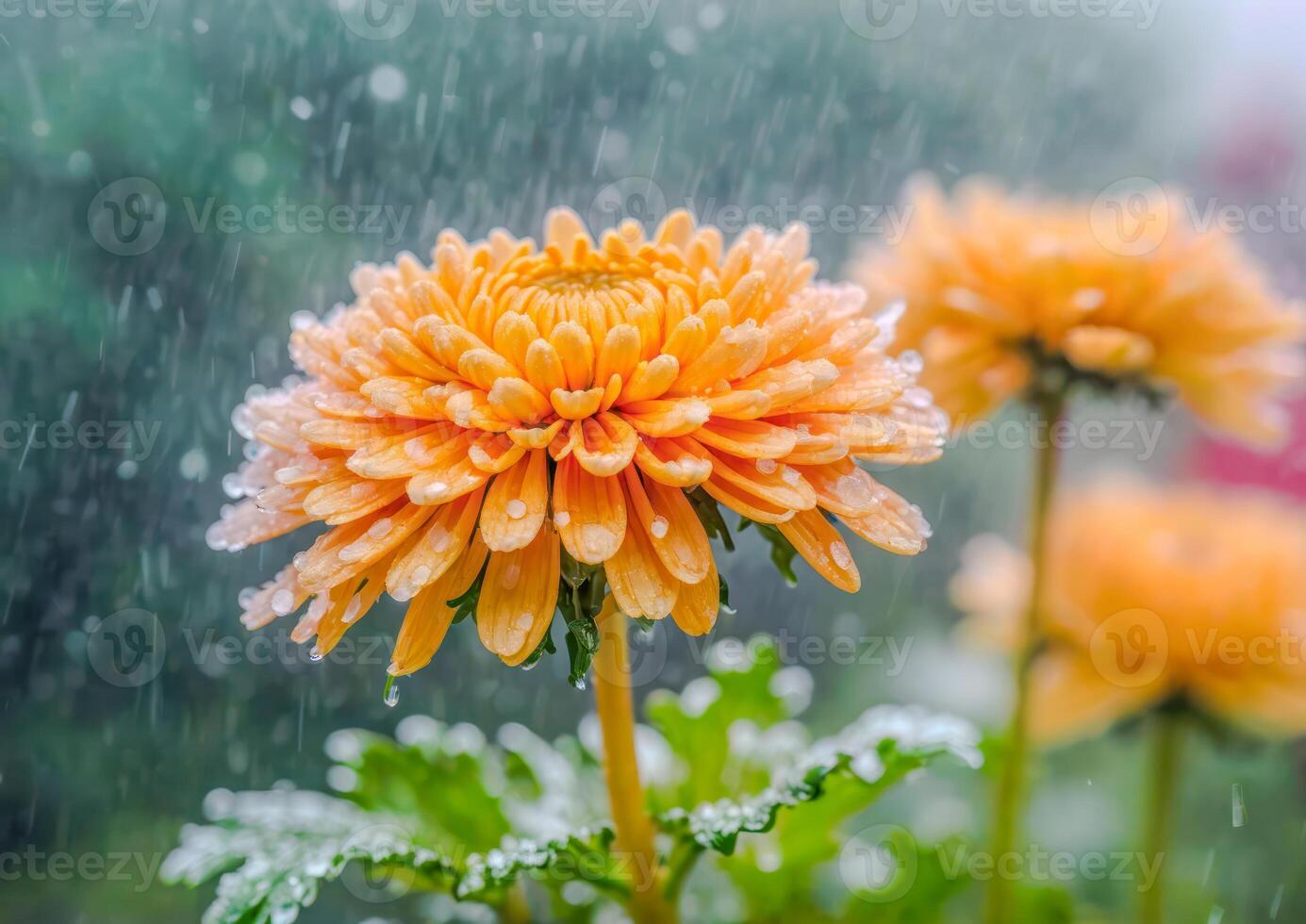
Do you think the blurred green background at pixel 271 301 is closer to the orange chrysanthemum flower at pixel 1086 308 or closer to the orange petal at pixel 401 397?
the orange chrysanthemum flower at pixel 1086 308

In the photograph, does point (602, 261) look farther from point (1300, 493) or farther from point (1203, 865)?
point (1300, 493)

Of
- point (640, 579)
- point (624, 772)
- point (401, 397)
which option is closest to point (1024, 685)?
point (624, 772)

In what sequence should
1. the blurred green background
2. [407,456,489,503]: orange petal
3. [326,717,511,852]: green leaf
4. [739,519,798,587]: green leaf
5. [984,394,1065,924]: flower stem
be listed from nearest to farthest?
[407,456,489,503]: orange petal < [739,519,798,587]: green leaf < [326,717,511,852]: green leaf < [984,394,1065,924]: flower stem < the blurred green background

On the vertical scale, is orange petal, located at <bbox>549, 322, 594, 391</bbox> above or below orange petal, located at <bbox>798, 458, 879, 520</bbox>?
above

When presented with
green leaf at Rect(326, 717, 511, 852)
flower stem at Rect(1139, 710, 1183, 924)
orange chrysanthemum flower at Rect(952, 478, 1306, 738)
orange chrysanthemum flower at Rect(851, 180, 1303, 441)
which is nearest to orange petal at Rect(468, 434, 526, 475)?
green leaf at Rect(326, 717, 511, 852)

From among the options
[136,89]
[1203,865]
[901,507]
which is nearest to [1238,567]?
[901,507]

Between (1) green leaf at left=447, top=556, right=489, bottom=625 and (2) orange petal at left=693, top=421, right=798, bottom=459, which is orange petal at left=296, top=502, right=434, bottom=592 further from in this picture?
(2) orange petal at left=693, top=421, right=798, bottom=459
